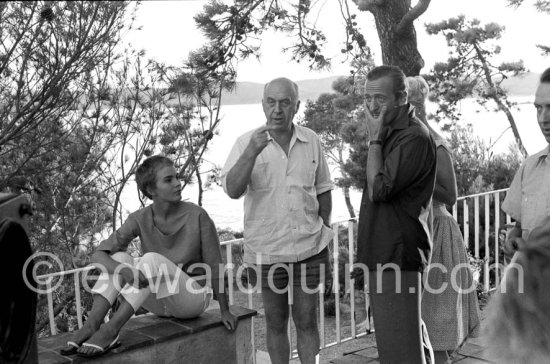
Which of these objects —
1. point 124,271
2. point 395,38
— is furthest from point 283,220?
point 395,38

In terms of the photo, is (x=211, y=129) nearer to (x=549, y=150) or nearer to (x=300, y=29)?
(x=300, y=29)

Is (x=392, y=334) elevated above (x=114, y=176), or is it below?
below

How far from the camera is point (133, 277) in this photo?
8.86 ft

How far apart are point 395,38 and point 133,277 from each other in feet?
12.7

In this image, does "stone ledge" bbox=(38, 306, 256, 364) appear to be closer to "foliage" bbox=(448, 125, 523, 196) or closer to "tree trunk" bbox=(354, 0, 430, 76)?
"tree trunk" bbox=(354, 0, 430, 76)

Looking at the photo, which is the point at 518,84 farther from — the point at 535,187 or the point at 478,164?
the point at 535,187

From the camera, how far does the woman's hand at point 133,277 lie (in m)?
2.70

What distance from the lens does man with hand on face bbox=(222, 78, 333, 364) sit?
295 centimetres

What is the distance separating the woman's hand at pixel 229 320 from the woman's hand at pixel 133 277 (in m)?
0.42

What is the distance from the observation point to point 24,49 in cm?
421

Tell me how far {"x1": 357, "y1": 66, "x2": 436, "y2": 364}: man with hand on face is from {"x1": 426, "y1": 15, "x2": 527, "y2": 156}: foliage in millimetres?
6839

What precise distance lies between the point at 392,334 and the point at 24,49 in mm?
2977

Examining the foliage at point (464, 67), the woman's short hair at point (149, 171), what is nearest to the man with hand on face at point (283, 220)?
the woman's short hair at point (149, 171)

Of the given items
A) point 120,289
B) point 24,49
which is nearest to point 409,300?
point 120,289
